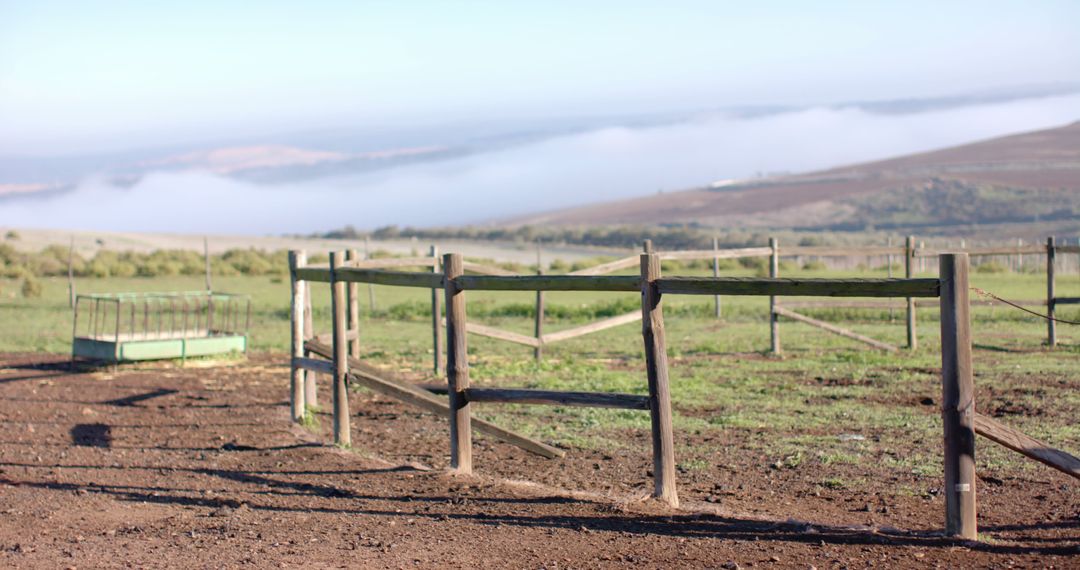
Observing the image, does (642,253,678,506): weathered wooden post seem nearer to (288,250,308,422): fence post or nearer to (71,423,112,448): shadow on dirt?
(288,250,308,422): fence post

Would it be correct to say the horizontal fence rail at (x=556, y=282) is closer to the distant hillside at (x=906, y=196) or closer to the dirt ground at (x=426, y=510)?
the dirt ground at (x=426, y=510)

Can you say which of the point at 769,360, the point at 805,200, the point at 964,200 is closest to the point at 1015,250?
the point at 769,360

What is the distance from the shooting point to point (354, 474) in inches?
318

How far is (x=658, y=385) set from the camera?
6.80 metres

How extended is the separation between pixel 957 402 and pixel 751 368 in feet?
27.8

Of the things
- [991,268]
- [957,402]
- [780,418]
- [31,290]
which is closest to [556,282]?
[957,402]

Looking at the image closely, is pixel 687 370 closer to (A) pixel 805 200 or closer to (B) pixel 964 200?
(B) pixel 964 200

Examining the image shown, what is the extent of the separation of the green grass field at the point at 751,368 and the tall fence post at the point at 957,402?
6.97ft

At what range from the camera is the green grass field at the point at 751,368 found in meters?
9.55

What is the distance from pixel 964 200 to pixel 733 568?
3868 inches

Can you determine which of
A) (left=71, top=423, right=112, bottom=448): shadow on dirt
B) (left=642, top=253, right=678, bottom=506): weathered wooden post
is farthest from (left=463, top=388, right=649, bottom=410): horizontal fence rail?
(left=71, top=423, right=112, bottom=448): shadow on dirt

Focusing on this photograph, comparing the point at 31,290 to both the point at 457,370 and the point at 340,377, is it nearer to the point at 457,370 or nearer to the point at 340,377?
the point at 340,377

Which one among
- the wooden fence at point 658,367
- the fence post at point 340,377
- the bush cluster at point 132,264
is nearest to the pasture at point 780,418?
the fence post at point 340,377

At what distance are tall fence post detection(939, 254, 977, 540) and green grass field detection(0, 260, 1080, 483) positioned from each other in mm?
2124
